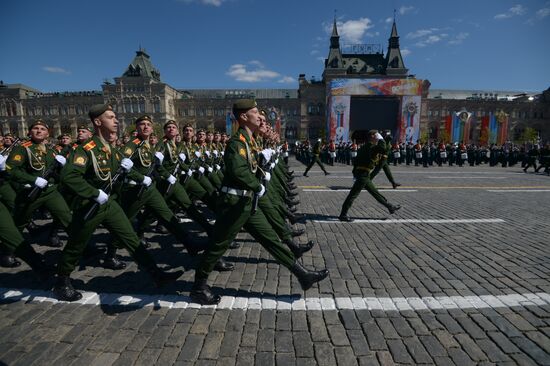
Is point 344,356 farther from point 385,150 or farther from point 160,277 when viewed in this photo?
point 385,150

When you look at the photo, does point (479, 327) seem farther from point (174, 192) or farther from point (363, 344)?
point (174, 192)

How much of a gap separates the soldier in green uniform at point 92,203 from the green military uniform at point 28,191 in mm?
1236

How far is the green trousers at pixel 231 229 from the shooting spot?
10.1 ft

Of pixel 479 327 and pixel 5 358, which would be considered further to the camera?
pixel 479 327

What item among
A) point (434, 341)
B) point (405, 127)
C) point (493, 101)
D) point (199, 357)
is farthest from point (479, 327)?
point (493, 101)

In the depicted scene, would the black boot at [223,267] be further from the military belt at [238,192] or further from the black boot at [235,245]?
the military belt at [238,192]

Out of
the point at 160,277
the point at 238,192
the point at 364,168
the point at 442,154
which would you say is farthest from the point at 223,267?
the point at 442,154

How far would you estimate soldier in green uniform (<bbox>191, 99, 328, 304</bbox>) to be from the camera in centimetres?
303

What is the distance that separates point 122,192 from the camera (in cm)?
414

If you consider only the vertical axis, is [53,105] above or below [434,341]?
above

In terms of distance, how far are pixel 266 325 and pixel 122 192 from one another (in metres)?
2.64

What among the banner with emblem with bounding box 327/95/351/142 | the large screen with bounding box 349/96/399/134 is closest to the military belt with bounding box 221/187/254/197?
the banner with emblem with bounding box 327/95/351/142

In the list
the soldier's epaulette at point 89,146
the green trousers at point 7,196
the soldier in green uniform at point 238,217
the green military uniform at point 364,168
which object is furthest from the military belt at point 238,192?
the green military uniform at point 364,168

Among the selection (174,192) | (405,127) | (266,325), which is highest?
(405,127)
